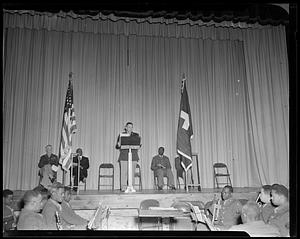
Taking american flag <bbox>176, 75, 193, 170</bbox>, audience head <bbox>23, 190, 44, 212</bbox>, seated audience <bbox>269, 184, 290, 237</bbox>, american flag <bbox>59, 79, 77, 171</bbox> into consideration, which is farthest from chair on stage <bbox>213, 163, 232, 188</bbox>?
audience head <bbox>23, 190, 44, 212</bbox>

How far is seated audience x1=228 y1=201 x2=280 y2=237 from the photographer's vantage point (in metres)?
3.42

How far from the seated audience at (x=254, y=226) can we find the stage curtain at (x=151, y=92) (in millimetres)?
6190

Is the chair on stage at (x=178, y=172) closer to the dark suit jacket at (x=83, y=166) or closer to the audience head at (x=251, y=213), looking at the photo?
the dark suit jacket at (x=83, y=166)

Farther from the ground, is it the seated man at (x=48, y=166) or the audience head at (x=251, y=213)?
the seated man at (x=48, y=166)

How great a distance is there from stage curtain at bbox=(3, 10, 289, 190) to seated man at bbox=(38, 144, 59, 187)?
66cm

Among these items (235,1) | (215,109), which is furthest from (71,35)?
(235,1)

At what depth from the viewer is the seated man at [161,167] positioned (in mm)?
9203

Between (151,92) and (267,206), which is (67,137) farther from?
(267,206)

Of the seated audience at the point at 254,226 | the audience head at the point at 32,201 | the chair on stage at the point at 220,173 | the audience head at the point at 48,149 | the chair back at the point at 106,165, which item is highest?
the audience head at the point at 48,149

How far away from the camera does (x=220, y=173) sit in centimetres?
1050

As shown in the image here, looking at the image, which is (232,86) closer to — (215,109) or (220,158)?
(215,109)

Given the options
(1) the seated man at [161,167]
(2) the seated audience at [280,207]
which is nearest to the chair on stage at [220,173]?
(1) the seated man at [161,167]

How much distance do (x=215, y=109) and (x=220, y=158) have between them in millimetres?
1427

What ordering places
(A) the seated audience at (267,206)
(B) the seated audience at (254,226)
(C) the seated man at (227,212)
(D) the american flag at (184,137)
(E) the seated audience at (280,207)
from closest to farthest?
1. (B) the seated audience at (254,226)
2. (E) the seated audience at (280,207)
3. (A) the seated audience at (267,206)
4. (C) the seated man at (227,212)
5. (D) the american flag at (184,137)
